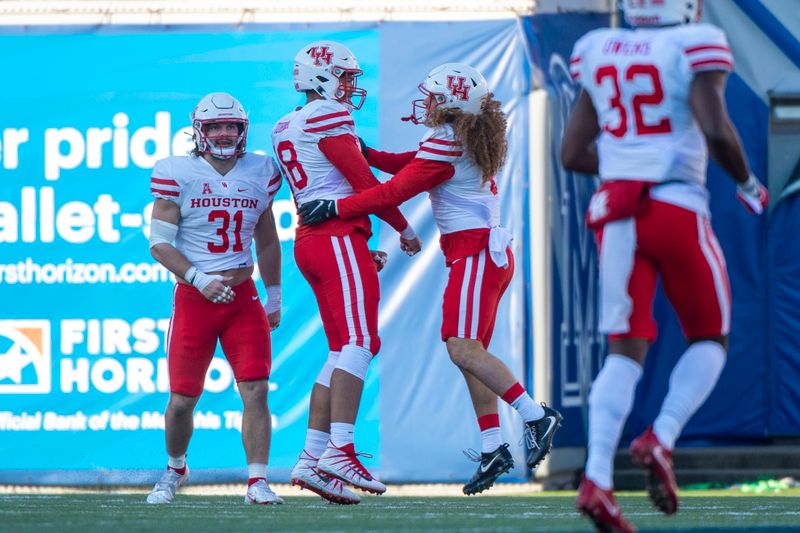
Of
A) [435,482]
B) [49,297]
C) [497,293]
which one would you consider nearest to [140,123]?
[49,297]

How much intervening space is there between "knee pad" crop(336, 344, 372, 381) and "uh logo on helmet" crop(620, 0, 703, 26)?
7.31 feet

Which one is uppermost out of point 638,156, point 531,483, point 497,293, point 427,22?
point 427,22

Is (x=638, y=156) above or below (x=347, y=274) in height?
above

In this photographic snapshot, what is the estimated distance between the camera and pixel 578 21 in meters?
9.52

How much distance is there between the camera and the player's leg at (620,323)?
14.0ft

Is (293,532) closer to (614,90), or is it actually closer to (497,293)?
(614,90)

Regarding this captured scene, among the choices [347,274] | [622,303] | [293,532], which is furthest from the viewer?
[347,274]

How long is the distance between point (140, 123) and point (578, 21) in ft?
9.12

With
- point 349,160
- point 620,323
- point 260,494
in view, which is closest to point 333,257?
point 349,160

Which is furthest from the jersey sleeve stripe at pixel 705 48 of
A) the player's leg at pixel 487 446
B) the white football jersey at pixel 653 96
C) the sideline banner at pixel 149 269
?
the sideline banner at pixel 149 269

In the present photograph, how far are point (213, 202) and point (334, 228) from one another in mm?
514

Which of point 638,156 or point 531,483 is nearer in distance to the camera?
point 638,156

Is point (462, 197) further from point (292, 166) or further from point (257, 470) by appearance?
point (257, 470)

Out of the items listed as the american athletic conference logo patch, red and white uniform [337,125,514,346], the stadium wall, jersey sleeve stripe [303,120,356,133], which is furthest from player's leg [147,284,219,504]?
the stadium wall
